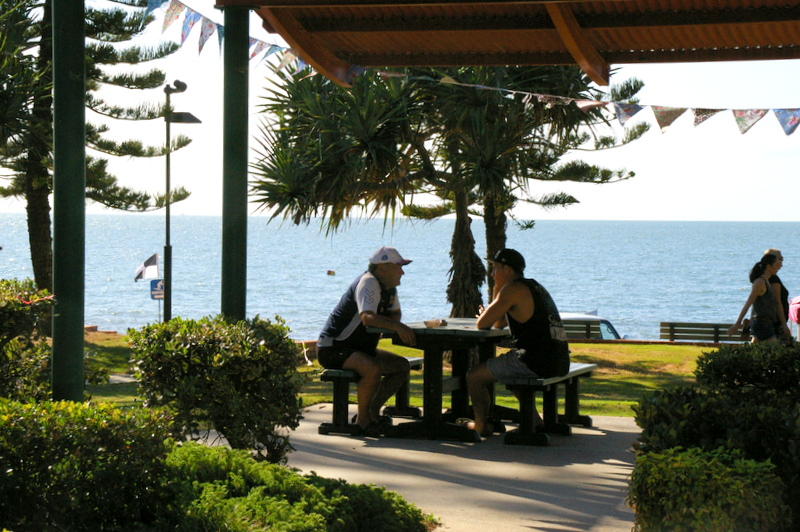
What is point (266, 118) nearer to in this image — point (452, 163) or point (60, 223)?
point (452, 163)

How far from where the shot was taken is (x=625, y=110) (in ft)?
28.2

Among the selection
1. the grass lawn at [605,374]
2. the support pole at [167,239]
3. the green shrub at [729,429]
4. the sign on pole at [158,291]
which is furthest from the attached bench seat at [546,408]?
the sign on pole at [158,291]

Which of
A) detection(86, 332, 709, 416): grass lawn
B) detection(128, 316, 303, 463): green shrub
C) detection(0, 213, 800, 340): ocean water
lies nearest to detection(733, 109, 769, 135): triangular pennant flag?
detection(86, 332, 709, 416): grass lawn

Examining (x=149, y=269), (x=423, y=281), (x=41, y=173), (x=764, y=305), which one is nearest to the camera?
(x=764, y=305)

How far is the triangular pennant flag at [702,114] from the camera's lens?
337 inches

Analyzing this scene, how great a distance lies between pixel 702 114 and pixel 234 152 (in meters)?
5.43

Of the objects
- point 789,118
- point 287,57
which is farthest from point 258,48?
point 789,118

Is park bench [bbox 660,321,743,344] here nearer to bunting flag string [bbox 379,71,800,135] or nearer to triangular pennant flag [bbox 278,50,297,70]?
bunting flag string [bbox 379,71,800,135]

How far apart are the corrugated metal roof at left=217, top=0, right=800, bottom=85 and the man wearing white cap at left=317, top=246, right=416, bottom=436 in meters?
1.55

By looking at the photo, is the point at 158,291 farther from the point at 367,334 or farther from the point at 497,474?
the point at 497,474

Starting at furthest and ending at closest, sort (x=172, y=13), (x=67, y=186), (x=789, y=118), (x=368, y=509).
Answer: (x=789, y=118), (x=172, y=13), (x=67, y=186), (x=368, y=509)

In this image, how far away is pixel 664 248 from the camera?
136 metres

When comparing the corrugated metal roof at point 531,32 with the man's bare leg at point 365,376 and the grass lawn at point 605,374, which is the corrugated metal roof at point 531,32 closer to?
the man's bare leg at point 365,376

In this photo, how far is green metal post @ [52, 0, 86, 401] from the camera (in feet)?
13.2
